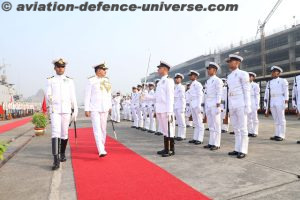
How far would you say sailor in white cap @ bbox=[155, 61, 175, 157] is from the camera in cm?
626

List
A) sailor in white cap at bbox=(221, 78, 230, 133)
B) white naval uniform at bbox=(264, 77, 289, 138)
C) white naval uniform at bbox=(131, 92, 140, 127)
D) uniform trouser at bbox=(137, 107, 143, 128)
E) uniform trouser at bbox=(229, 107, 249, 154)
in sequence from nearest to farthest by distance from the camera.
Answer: uniform trouser at bbox=(229, 107, 249, 154)
sailor in white cap at bbox=(221, 78, 230, 133)
white naval uniform at bbox=(264, 77, 289, 138)
uniform trouser at bbox=(137, 107, 143, 128)
white naval uniform at bbox=(131, 92, 140, 127)

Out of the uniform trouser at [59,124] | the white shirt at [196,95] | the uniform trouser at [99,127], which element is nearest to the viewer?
the uniform trouser at [59,124]

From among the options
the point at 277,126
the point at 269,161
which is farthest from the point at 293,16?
the point at 269,161

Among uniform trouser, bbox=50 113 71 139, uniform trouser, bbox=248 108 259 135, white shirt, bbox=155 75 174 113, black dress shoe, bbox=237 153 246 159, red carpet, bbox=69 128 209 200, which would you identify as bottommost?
red carpet, bbox=69 128 209 200

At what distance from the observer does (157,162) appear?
18.0ft

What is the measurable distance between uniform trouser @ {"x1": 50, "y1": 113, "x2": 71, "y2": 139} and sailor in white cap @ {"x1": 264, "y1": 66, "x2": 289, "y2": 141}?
19.8 ft

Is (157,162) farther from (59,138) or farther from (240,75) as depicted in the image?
(240,75)

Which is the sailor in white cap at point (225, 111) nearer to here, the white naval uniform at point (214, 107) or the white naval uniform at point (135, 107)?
the white naval uniform at point (214, 107)

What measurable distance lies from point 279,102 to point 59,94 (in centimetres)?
643

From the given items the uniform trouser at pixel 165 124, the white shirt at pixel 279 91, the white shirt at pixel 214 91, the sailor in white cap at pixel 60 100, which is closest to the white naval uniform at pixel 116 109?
the white shirt at pixel 279 91

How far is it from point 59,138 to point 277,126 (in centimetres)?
636

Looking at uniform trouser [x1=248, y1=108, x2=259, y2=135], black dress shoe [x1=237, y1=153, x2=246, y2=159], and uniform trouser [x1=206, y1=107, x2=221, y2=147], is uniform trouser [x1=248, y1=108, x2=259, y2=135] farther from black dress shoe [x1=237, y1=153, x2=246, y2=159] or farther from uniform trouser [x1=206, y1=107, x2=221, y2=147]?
black dress shoe [x1=237, y1=153, x2=246, y2=159]

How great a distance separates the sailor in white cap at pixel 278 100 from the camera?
8.16 metres

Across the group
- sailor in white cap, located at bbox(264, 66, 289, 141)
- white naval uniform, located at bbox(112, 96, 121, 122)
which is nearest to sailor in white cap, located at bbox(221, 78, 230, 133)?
sailor in white cap, located at bbox(264, 66, 289, 141)
